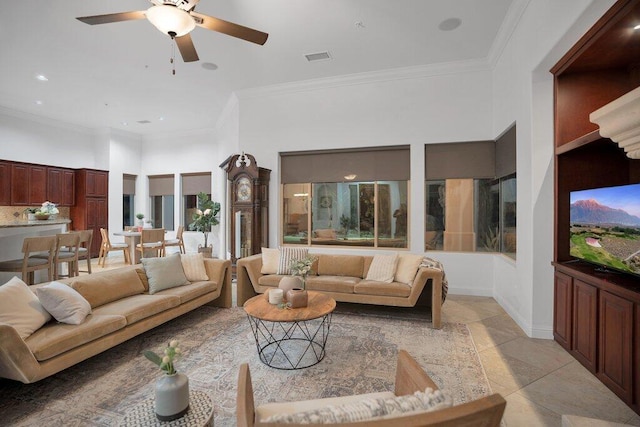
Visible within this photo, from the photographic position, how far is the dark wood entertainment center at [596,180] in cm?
220

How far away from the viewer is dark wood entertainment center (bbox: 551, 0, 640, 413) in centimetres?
220

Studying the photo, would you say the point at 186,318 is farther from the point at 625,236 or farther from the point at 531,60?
the point at 531,60

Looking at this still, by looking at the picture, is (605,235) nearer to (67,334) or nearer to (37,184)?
(67,334)

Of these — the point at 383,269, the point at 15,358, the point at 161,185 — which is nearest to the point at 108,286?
the point at 15,358

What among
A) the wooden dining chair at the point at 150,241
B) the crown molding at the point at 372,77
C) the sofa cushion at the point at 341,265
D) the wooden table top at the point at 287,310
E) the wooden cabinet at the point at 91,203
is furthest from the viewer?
the wooden cabinet at the point at 91,203

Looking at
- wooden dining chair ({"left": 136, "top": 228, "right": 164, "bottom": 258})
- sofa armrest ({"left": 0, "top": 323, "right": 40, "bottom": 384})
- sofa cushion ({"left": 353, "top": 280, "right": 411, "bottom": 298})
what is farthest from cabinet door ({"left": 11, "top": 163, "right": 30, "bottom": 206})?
sofa cushion ({"left": 353, "top": 280, "right": 411, "bottom": 298})

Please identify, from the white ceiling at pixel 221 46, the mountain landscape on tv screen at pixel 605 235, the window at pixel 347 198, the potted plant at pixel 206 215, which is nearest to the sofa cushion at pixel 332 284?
the window at pixel 347 198

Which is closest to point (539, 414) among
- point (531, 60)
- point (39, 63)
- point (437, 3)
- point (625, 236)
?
point (625, 236)

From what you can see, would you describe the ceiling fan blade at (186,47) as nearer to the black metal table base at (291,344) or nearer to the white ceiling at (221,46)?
the white ceiling at (221,46)

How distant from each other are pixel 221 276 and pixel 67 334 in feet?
6.36

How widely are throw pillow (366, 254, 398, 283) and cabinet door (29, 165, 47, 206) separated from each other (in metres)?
8.34

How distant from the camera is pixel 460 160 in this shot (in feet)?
17.0

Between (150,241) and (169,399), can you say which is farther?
(150,241)

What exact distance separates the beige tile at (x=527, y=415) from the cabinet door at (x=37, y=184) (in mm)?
9977
